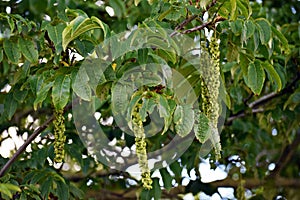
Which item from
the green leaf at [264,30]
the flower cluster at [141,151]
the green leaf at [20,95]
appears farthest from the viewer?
the green leaf at [20,95]

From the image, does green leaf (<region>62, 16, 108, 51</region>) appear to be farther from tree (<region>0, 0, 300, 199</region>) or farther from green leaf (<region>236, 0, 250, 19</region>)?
green leaf (<region>236, 0, 250, 19</region>)

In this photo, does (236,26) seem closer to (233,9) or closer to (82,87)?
(233,9)

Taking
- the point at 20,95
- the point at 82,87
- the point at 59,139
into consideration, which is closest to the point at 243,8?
the point at 82,87

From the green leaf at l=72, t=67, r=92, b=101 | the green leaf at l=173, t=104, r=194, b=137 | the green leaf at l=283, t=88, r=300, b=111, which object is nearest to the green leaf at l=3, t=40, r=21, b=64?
the green leaf at l=72, t=67, r=92, b=101

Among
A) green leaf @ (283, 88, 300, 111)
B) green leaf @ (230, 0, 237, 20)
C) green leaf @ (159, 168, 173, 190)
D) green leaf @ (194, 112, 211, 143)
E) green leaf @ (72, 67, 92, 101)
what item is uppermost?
green leaf @ (230, 0, 237, 20)

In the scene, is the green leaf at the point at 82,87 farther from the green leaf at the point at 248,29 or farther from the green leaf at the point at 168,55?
the green leaf at the point at 248,29

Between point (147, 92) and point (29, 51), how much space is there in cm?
37

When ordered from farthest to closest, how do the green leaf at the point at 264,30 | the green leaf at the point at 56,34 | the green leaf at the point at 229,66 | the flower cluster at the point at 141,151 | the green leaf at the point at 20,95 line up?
the green leaf at the point at 229,66 → the green leaf at the point at 20,95 → the green leaf at the point at 264,30 → the green leaf at the point at 56,34 → the flower cluster at the point at 141,151

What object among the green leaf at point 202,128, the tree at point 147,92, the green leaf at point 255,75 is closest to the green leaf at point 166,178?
the tree at point 147,92

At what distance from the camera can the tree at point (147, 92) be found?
1.24m

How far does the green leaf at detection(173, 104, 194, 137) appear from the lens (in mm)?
1210

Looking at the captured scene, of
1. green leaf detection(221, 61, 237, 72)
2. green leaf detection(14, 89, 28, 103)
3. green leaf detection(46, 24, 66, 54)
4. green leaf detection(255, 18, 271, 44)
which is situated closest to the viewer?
green leaf detection(46, 24, 66, 54)

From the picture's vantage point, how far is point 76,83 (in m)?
1.25

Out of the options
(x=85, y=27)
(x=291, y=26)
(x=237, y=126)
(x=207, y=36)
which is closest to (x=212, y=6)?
(x=207, y=36)
